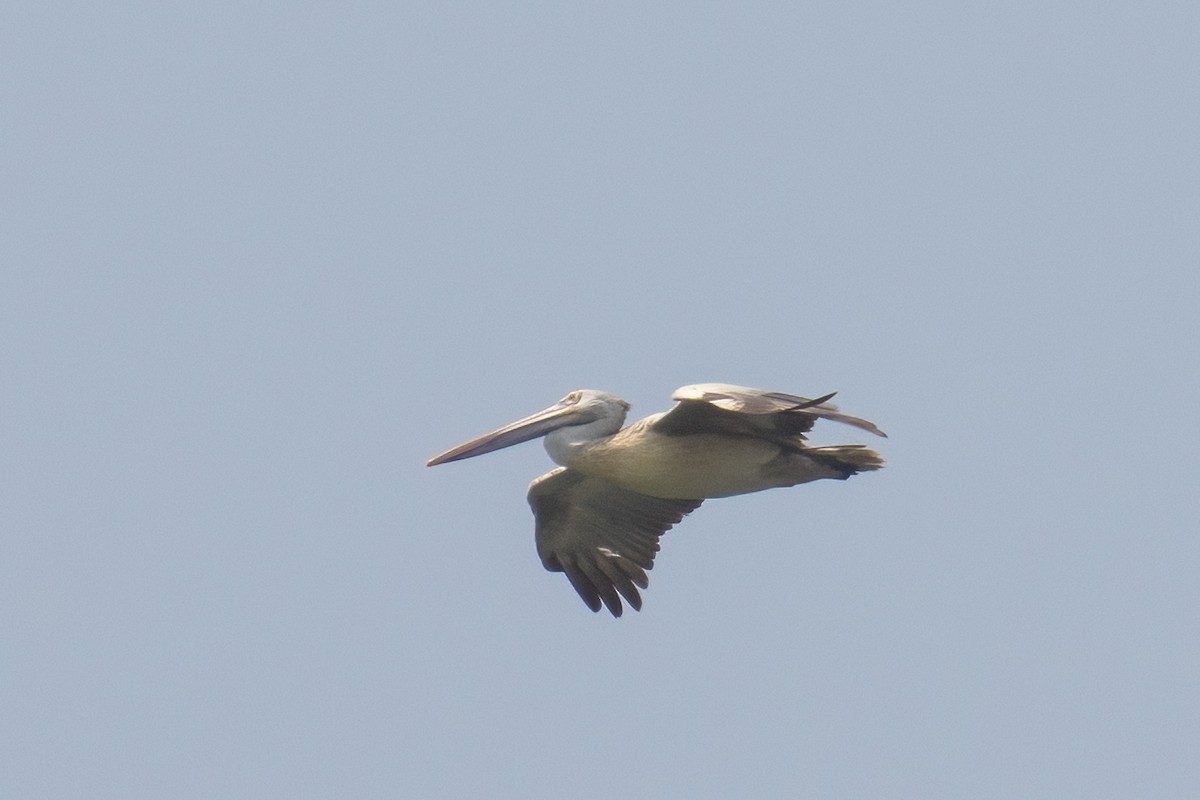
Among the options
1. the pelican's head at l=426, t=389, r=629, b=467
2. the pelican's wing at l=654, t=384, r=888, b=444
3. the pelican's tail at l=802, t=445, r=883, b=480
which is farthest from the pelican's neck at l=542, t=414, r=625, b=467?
the pelican's tail at l=802, t=445, r=883, b=480

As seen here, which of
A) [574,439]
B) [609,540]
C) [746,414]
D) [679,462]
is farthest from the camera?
[609,540]

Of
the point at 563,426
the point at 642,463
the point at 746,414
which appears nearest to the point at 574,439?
the point at 563,426

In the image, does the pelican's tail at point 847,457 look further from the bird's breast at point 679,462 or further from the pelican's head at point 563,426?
the pelican's head at point 563,426

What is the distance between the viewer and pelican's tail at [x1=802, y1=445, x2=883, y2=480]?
1026cm

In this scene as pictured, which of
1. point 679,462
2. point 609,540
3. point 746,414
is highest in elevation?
point 746,414

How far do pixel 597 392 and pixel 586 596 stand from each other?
1593 millimetres

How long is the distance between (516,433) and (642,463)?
103 centimetres

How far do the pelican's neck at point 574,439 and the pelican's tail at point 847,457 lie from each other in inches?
50.7

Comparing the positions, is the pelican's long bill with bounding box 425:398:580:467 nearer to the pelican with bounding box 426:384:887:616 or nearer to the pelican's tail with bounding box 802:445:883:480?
the pelican with bounding box 426:384:887:616

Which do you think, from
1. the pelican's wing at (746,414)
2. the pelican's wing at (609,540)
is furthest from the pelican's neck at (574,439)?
the pelican's wing at (609,540)

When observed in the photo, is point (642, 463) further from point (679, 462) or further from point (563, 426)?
point (563, 426)

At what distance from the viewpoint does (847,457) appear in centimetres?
1029

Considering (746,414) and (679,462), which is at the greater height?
(746,414)

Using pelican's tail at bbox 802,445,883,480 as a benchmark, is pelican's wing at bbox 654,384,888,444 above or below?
above
